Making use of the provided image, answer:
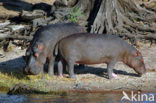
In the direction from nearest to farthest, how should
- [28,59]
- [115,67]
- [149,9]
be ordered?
[28,59], [115,67], [149,9]

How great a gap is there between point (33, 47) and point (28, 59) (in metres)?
0.30

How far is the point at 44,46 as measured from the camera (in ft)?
34.2

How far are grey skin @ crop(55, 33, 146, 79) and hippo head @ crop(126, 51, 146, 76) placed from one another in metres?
0.25

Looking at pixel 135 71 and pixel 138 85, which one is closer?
pixel 138 85

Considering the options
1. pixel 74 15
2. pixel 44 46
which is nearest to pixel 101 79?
pixel 44 46

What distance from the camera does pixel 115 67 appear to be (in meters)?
11.3

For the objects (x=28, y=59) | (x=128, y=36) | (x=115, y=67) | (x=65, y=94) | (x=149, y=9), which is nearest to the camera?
(x=65, y=94)

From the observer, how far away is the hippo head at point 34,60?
33.1ft

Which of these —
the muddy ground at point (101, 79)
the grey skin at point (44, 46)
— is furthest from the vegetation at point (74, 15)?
the muddy ground at point (101, 79)

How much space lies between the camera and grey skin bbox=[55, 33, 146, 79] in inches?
403

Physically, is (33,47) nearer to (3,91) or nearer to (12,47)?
(3,91)

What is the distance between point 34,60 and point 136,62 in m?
2.47

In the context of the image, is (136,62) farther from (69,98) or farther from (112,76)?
(69,98)

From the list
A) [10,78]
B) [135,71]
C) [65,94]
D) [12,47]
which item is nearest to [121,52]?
[135,71]
